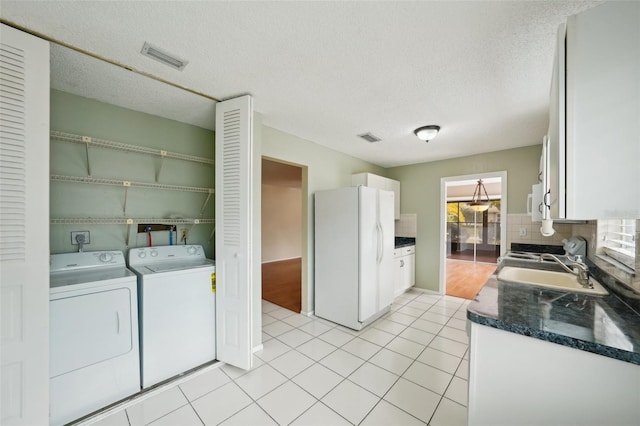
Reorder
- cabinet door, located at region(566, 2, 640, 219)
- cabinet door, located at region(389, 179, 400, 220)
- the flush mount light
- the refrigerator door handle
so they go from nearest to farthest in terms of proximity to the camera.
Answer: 1. cabinet door, located at region(566, 2, 640, 219)
2. the flush mount light
3. the refrigerator door handle
4. cabinet door, located at region(389, 179, 400, 220)

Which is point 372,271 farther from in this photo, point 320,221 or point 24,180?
point 24,180

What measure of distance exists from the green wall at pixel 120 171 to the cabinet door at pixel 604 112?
2947mm

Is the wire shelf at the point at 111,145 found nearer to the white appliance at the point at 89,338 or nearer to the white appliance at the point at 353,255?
the white appliance at the point at 89,338

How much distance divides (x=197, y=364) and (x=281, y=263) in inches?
201

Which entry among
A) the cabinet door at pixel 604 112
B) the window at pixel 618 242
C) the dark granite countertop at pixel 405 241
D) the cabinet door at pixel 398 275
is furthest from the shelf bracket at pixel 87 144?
the dark granite countertop at pixel 405 241

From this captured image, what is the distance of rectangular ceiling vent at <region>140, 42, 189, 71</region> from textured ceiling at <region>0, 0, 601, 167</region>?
0.14 ft

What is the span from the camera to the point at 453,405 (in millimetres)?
1741

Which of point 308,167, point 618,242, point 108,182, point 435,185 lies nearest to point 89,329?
point 108,182

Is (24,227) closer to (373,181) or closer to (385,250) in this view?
(385,250)

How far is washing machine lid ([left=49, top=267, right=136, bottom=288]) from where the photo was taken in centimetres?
164

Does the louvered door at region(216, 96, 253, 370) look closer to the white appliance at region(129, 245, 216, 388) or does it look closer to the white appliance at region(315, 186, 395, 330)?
the white appliance at region(129, 245, 216, 388)

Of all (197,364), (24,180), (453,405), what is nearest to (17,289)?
(24,180)

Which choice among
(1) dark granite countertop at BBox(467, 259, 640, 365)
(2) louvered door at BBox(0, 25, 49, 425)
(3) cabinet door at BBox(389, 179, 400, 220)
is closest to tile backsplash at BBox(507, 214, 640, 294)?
(1) dark granite countertop at BBox(467, 259, 640, 365)

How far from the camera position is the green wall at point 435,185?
11.5 ft
